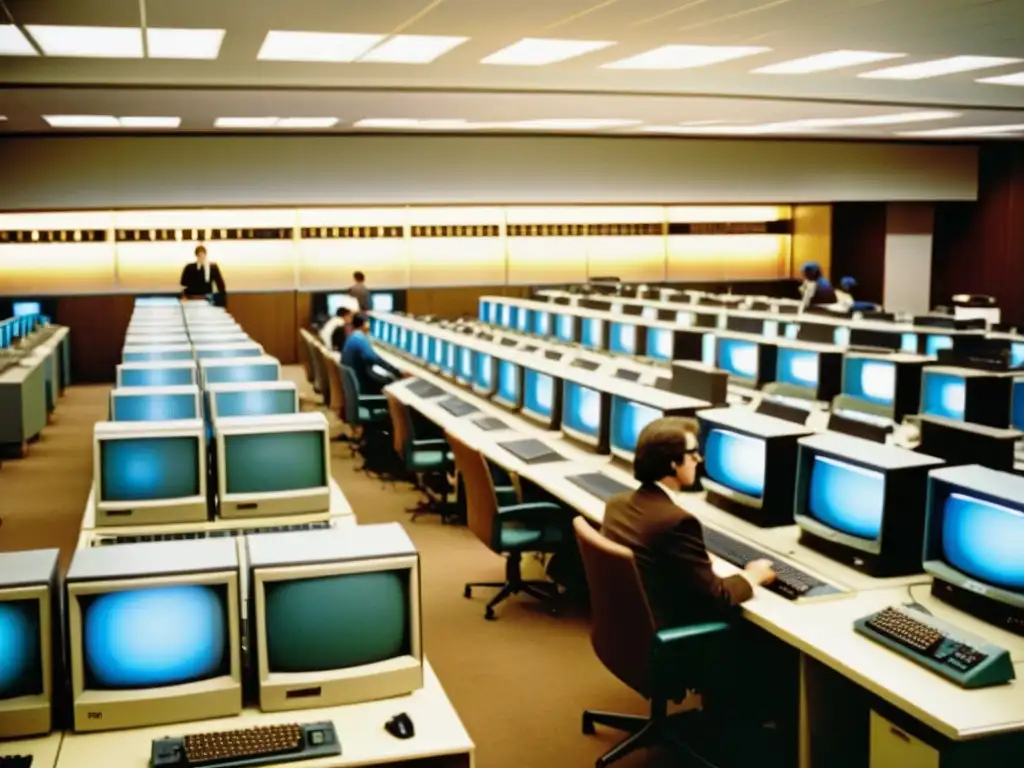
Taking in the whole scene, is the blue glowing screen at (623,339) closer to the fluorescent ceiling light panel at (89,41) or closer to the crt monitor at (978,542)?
the fluorescent ceiling light panel at (89,41)

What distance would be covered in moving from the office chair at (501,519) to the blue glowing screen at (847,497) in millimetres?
1587

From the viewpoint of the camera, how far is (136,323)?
11.2 m

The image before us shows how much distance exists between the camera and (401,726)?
281 centimetres

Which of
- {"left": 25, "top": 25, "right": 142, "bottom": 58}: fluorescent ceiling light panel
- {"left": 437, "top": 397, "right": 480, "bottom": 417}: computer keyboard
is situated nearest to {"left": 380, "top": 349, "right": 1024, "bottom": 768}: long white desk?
{"left": 437, "top": 397, "right": 480, "bottom": 417}: computer keyboard

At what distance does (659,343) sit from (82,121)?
6828mm

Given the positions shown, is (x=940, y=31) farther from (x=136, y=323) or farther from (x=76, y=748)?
(x=136, y=323)

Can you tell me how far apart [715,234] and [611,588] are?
53.3 feet

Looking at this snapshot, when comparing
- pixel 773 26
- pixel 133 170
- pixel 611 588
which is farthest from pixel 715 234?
pixel 611 588

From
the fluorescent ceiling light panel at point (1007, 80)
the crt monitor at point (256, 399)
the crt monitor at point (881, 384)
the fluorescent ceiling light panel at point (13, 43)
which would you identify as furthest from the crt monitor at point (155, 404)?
the fluorescent ceiling light panel at point (1007, 80)

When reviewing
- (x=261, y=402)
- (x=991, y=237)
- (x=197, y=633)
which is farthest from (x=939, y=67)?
(x=991, y=237)

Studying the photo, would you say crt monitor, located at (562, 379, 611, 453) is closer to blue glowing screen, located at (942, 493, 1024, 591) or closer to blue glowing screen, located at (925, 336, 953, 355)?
blue glowing screen, located at (942, 493, 1024, 591)

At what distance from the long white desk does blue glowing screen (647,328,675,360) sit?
197 inches

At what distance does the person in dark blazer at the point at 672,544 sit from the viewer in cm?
376

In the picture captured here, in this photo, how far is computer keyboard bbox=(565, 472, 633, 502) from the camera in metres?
5.49
